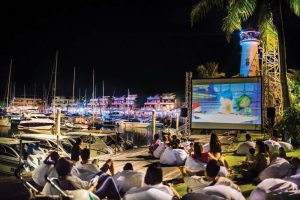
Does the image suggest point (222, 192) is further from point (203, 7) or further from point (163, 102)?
point (163, 102)

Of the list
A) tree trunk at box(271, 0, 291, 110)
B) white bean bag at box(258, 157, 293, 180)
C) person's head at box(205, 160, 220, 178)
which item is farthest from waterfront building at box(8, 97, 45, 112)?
person's head at box(205, 160, 220, 178)

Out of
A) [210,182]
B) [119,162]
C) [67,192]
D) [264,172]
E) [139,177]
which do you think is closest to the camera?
[67,192]

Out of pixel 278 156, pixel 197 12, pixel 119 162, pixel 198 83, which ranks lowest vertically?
pixel 119 162

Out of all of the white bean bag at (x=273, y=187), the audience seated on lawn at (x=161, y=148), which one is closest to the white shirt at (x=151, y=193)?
the white bean bag at (x=273, y=187)

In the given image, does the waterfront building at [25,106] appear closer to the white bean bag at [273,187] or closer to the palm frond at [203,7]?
the palm frond at [203,7]

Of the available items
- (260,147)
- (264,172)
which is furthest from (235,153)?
(264,172)

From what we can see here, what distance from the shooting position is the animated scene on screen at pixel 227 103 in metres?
18.8

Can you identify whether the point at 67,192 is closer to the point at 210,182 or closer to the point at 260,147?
the point at 210,182

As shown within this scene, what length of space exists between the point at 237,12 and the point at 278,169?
961 centimetres

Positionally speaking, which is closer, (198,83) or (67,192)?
(67,192)

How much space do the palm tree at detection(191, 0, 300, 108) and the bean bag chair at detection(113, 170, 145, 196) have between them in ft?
35.8

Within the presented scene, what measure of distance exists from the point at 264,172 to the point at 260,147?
120 centimetres

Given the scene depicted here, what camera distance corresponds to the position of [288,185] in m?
6.36

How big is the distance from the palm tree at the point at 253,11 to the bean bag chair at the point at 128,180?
35.8 ft
